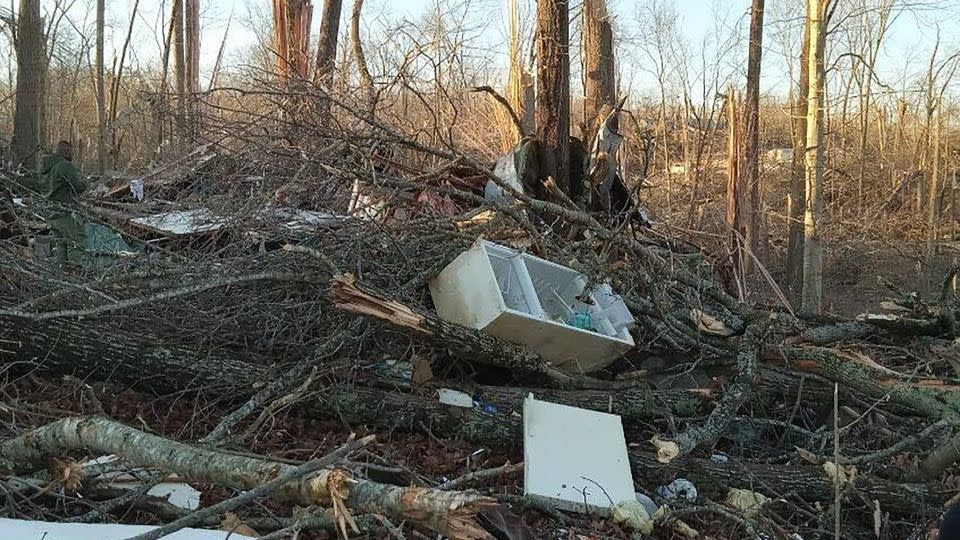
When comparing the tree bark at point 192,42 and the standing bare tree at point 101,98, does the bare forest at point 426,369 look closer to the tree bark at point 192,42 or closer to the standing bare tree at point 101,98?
the standing bare tree at point 101,98

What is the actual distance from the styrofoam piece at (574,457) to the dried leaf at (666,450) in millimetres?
165

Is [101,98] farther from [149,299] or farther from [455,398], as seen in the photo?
[455,398]

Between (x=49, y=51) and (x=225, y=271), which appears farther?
(x=49, y=51)

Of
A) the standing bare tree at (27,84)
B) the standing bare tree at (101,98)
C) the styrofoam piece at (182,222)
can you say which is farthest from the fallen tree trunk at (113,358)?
the standing bare tree at (101,98)

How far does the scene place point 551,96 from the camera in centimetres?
631

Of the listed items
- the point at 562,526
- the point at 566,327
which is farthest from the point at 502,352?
the point at 562,526

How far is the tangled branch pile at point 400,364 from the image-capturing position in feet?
10.0

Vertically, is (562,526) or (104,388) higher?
(104,388)

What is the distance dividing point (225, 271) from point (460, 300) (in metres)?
1.19

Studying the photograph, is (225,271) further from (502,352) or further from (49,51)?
(49,51)

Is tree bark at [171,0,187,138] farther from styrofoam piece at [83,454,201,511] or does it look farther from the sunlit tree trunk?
styrofoam piece at [83,454,201,511]

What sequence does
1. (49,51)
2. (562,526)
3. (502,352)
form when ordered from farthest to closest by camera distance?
(49,51) → (502,352) → (562,526)

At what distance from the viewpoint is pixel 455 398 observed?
364 centimetres

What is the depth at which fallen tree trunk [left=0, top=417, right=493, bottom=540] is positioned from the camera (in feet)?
5.44
